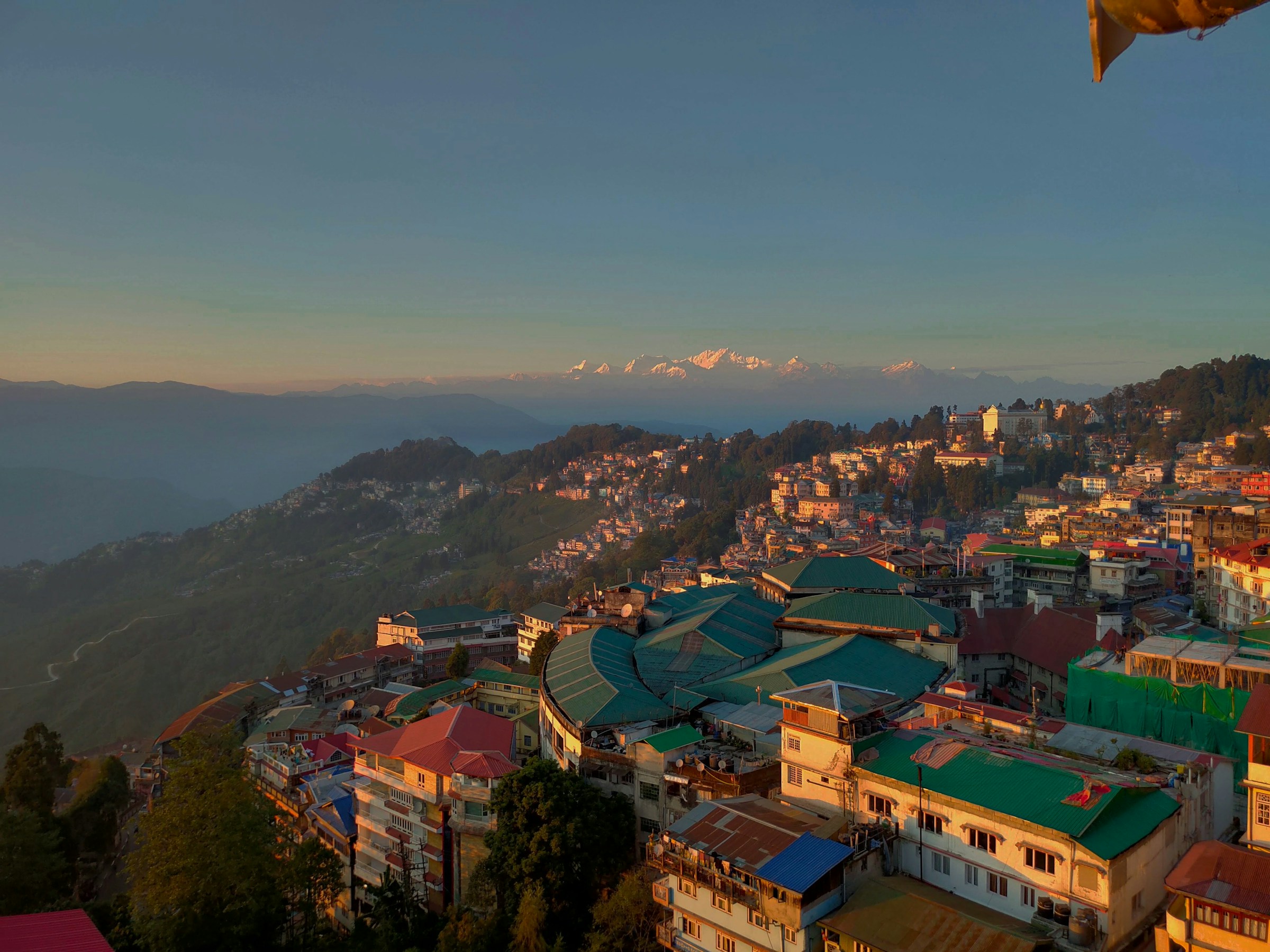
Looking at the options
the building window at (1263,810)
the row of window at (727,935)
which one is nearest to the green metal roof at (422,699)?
the row of window at (727,935)

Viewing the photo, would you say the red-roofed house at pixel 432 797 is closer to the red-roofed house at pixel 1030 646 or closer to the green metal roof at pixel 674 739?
the green metal roof at pixel 674 739

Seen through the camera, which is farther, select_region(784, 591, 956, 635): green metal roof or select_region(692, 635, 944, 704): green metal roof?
select_region(784, 591, 956, 635): green metal roof

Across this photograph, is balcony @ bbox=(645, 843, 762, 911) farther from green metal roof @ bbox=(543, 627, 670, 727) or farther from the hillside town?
green metal roof @ bbox=(543, 627, 670, 727)

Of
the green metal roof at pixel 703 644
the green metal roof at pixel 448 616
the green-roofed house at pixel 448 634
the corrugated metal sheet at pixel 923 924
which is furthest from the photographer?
the green metal roof at pixel 448 616

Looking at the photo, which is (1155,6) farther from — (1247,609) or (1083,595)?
(1083,595)

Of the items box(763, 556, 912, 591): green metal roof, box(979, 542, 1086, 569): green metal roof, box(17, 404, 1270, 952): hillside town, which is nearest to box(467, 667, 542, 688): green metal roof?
box(17, 404, 1270, 952): hillside town

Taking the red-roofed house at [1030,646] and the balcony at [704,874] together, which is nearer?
the balcony at [704,874]
